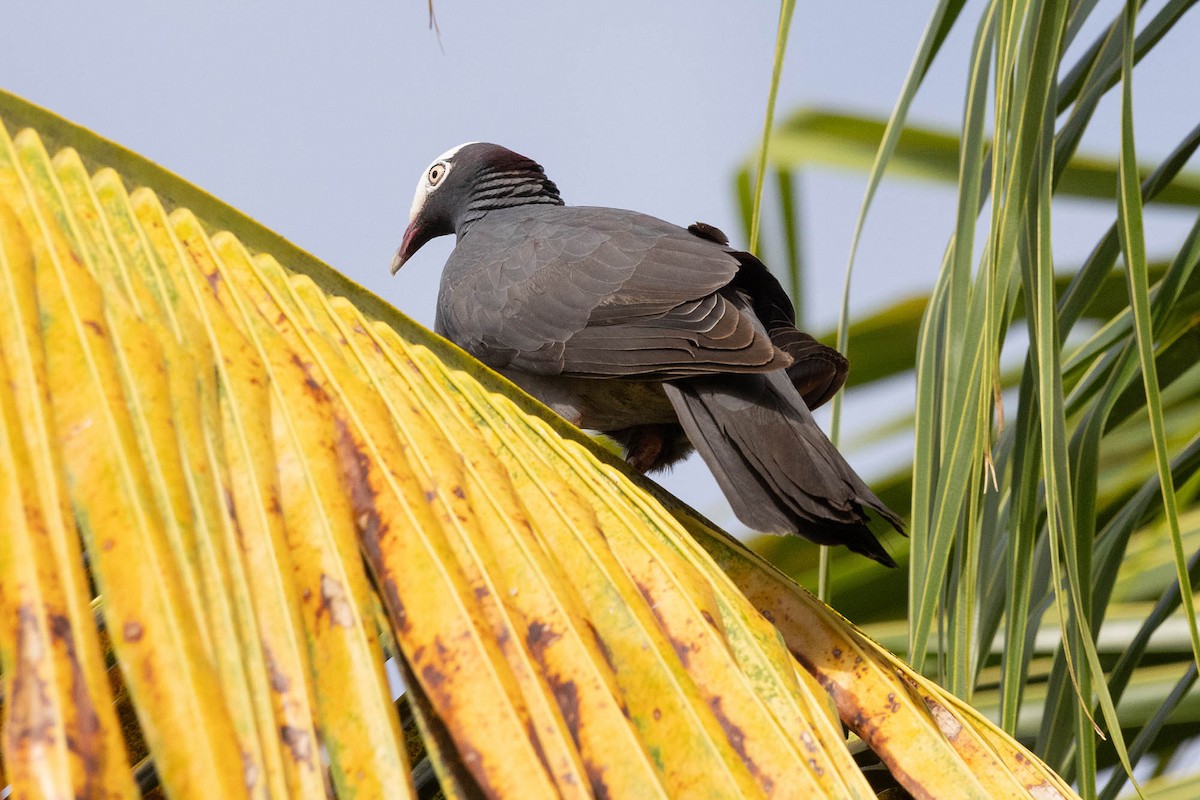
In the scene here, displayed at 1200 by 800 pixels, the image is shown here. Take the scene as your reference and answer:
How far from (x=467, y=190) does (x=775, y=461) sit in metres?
1.99

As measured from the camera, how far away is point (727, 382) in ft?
8.34

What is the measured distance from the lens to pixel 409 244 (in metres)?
4.25

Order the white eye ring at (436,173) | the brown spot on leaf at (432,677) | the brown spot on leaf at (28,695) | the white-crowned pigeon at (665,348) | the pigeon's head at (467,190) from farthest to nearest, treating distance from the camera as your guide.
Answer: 1. the white eye ring at (436,173)
2. the pigeon's head at (467,190)
3. the white-crowned pigeon at (665,348)
4. the brown spot on leaf at (432,677)
5. the brown spot on leaf at (28,695)

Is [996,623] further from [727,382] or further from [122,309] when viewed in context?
[122,309]

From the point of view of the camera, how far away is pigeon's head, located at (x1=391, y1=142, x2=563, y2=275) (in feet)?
12.5

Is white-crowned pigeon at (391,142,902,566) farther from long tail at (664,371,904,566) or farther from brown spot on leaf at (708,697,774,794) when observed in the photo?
brown spot on leaf at (708,697,774,794)

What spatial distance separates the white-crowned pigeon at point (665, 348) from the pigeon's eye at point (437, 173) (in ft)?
1.47

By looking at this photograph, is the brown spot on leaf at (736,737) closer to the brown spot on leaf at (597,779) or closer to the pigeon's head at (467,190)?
the brown spot on leaf at (597,779)

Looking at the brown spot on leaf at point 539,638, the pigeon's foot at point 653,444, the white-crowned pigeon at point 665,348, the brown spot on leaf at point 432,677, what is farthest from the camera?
the pigeon's foot at point 653,444

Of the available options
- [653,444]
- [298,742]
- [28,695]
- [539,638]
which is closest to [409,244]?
[653,444]

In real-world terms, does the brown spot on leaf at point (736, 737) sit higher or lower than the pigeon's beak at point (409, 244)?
higher

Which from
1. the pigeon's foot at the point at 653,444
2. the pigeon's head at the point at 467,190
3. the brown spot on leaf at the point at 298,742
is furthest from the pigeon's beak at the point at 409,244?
the brown spot on leaf at the point at 298,742

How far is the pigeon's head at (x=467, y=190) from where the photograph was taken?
3.82 m

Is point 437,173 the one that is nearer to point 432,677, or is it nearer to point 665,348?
point 665,348
